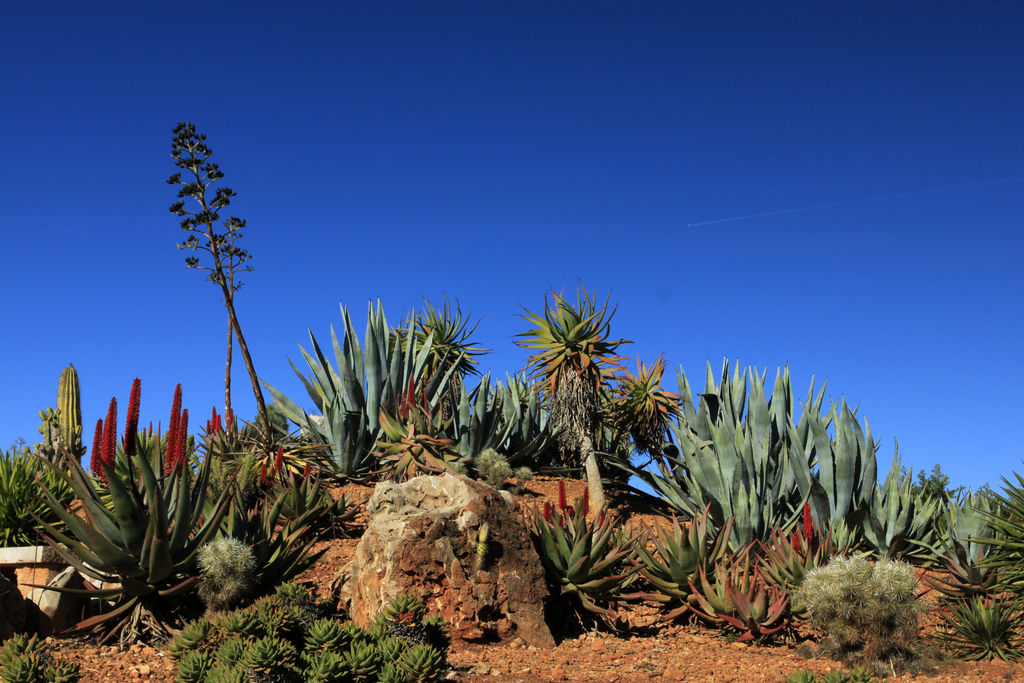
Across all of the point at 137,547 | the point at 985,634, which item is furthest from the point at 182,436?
the point at 985,634

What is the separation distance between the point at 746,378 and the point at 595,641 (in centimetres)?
641

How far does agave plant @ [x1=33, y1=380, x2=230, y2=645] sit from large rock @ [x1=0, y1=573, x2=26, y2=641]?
49cm

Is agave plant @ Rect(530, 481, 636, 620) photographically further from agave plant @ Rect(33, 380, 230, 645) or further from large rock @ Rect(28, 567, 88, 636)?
large rock @ Rect(28, 567, 88, 636)

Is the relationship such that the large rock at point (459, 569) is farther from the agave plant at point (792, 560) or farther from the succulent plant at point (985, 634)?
the succulent plant at point (985, 634)

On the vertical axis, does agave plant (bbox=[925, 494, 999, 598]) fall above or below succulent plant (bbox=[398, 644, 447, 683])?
above

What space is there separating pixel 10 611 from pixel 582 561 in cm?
522

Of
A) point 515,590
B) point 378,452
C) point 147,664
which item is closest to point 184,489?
point 147,664

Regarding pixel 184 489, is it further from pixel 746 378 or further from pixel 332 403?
pixel 746 378

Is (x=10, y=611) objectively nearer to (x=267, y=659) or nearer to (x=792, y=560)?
(x=267, y=659)

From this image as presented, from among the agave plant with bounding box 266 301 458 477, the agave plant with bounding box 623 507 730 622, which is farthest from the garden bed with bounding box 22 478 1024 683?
the agave plant with bounding box 266 301 458 477

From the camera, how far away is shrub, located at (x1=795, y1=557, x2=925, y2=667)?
714cm

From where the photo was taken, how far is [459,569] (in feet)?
25.2

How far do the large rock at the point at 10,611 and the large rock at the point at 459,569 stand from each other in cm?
287

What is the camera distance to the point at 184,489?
767 cm
